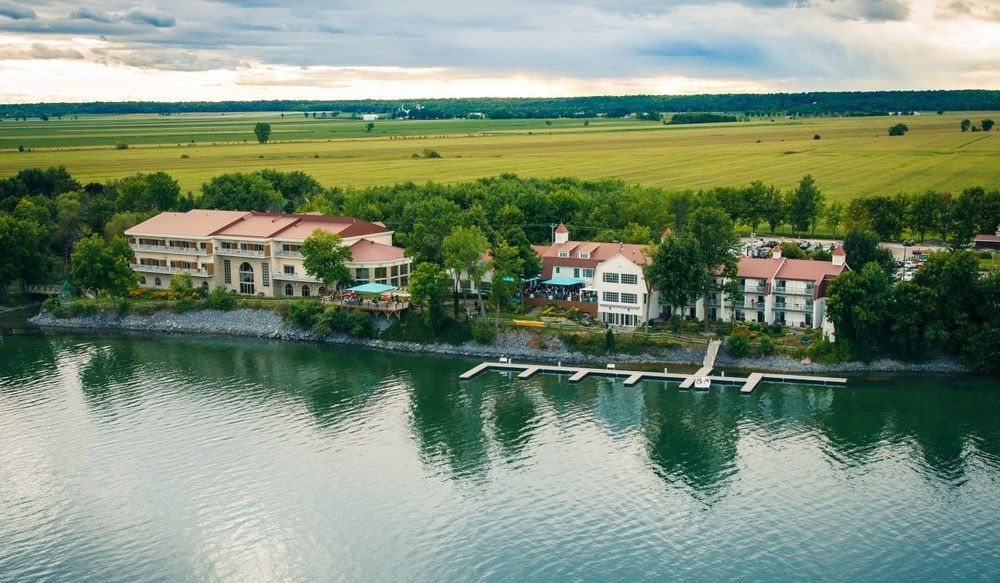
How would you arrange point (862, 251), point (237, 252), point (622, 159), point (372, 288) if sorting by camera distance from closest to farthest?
1. point (862, 251)
2. point (372, 288)
3. point (237, 252)
4. point (622, 159)

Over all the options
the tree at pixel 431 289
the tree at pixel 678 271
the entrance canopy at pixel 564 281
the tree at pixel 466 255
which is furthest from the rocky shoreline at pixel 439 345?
the entrance canopy at pixel 564 281

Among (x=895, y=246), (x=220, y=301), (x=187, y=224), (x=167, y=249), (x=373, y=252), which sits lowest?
(x=220, y=301)

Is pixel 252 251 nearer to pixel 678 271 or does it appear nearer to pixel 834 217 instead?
pixel 678 271

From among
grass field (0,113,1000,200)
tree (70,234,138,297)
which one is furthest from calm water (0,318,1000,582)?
grass field (0,113,1000,200)

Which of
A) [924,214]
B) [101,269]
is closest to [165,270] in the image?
[101,269]

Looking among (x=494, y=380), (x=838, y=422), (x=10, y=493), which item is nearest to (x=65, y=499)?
(x=10, y=493)

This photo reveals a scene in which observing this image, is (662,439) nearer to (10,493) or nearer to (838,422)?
(838,422)

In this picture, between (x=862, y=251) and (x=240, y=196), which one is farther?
(x=240, y=196)

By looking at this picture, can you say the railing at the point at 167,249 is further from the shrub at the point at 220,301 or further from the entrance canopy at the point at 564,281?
the entrance canopy at the point at 564,281
